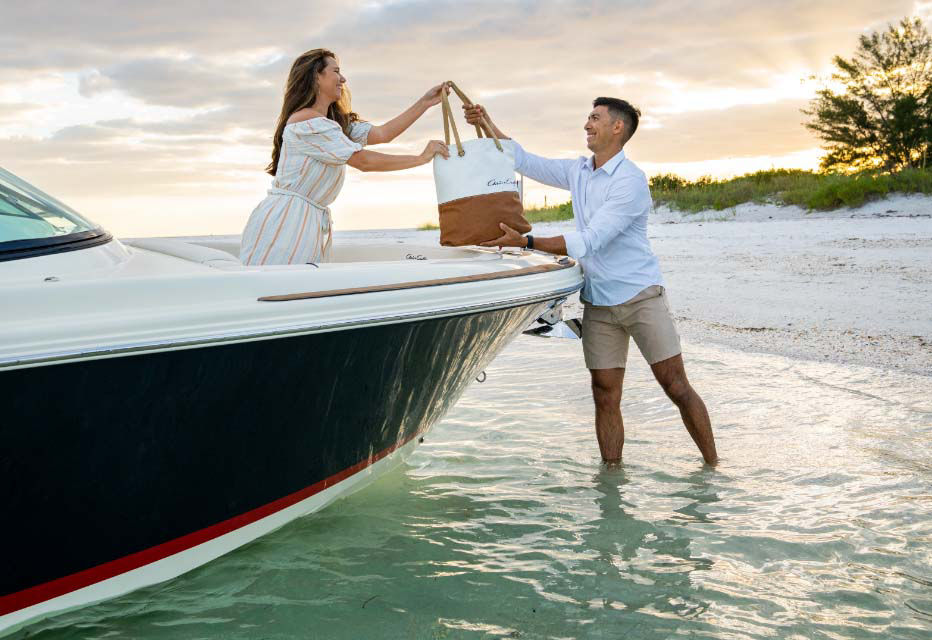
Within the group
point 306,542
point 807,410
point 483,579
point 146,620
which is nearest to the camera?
point 146,620

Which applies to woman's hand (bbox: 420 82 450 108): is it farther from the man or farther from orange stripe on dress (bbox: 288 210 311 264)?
orange stripe on dress (bbox: 288 210 311 264)

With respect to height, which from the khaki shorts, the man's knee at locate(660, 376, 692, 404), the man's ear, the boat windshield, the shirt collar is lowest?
the man's knee at locate(660, 376, 692, 404)

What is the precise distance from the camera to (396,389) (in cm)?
331

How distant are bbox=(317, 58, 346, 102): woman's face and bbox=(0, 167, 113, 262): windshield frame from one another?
96 centimetres

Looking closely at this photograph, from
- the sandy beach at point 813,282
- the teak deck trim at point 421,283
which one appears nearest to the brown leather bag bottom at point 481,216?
the teak deck trim at point 421,283

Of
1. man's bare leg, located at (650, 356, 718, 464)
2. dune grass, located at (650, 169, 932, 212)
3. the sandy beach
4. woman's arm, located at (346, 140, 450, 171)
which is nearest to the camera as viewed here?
woman's arm, located at (346, 140, 450, 171)

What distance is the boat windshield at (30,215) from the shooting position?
2.74 m

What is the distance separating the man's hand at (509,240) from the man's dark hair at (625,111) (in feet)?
2.19

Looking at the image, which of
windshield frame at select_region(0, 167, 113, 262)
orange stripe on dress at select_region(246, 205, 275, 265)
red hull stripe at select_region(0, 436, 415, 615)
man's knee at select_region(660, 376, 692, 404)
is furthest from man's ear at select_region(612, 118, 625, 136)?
windshield frame at select_region(0, 167, 113, 262)

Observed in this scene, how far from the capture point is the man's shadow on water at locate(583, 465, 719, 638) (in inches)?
116

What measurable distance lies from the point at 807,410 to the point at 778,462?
0.97m

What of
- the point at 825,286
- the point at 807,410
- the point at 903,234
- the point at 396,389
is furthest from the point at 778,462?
the point at 903,234

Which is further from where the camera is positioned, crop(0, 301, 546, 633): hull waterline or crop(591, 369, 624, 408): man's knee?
crop(591, 369, 624, 408): man's knee

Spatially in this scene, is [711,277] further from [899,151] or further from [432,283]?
[899,151]
